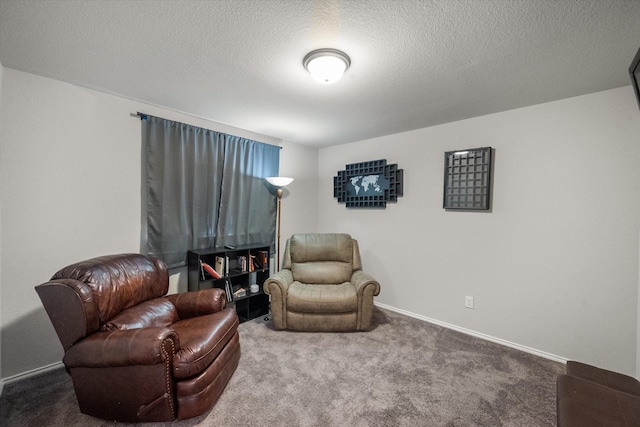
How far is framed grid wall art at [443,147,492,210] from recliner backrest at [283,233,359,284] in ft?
4.39

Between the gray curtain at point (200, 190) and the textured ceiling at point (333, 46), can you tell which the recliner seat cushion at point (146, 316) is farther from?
the textured ceiling at point (333, 46)

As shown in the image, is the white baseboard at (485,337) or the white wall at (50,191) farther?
the white baseboard at (485,337)

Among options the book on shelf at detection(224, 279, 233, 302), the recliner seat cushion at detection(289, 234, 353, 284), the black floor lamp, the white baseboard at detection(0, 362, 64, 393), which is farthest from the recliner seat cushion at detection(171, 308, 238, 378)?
the black floor lamp

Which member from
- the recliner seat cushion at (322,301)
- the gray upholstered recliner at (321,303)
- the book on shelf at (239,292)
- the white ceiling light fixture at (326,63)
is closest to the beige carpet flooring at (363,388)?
the gray upholstered recliner at (321,303)

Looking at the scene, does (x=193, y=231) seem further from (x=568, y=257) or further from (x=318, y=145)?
(x=568, y=257)

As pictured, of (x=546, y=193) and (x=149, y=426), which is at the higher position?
(x=546, y=193)

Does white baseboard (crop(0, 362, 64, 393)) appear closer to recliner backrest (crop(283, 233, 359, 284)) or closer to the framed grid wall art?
recliner backrest (crop(283, 233, 359, 284))

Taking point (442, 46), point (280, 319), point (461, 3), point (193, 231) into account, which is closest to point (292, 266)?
point (280, 319)

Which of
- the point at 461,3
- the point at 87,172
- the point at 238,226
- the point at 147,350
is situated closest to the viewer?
the point at 461,3

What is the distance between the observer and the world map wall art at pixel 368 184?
3.44 meters

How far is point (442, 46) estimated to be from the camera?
5.21ft

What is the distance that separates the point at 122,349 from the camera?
148 cm

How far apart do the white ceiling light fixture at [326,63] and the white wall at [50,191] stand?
188cm

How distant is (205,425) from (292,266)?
75.3 inches
